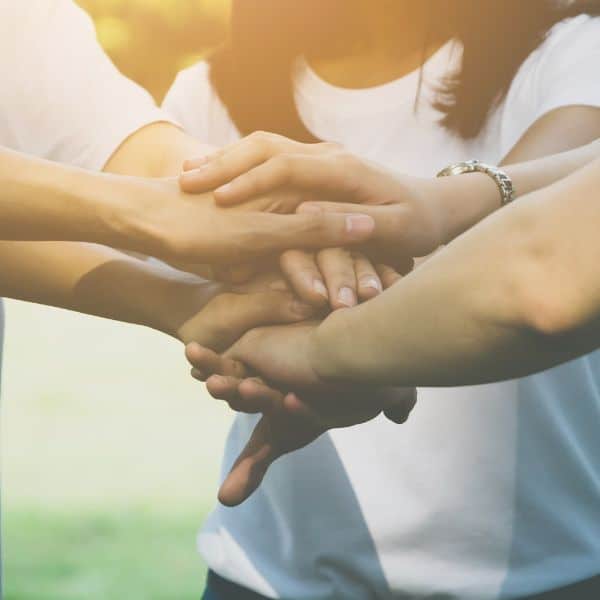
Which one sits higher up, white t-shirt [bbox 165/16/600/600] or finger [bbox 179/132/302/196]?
finger [bbox 179/132/302/196]

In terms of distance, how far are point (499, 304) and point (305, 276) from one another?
42 cm

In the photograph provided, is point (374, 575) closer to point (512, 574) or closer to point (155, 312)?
point (512, 574)

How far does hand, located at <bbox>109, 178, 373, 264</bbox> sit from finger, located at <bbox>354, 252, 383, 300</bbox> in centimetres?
3

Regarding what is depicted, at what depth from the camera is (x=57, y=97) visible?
1.46 m

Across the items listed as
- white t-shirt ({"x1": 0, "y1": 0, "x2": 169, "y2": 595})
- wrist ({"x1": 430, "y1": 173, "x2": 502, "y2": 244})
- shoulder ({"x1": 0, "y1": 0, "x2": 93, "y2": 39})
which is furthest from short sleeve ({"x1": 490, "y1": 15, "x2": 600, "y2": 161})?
shoulder ({"x1": 0, "y1": 0, "x2": 93, "y2": 39})

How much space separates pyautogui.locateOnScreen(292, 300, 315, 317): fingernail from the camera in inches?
51.0

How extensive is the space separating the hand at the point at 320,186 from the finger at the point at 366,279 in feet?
0.09

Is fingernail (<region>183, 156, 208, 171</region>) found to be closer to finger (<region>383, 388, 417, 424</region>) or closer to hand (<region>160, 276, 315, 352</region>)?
hand (<region>160, 276, 315, 352</region>)

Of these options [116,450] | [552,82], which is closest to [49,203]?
[552,82]

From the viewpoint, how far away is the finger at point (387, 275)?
127cm

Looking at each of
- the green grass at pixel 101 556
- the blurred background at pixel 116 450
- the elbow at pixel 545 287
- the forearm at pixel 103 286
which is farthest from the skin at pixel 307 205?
the green grass at pixel 101 556

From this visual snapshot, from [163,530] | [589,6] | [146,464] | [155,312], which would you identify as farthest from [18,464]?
[589,6]

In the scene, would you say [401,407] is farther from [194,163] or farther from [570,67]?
[570,67]

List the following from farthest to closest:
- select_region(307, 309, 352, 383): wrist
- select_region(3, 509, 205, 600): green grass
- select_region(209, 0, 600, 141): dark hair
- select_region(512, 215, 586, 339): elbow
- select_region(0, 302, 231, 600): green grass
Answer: select_region(0, 302, 231, 600): green grass, select_region(3, 509, 205, 600): green grass, select_region(209, 0, 600, 141): dark hair, select_region(307, 309, 352, 383): wrist, select_region(512, 215, 586, 339): elbow
